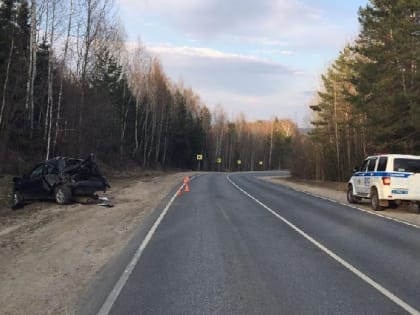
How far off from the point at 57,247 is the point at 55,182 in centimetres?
980

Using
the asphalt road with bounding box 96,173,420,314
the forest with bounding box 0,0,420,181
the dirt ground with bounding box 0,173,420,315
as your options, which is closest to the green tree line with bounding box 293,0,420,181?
the forest with bounding box 0,0,420,181

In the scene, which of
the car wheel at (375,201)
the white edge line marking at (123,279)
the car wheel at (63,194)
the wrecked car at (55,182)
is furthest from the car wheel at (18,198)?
the car wheel at (375,201)

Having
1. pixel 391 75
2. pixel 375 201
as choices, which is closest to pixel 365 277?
pixel 375 201

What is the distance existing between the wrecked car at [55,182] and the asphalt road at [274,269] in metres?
6.64

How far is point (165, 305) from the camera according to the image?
652cm

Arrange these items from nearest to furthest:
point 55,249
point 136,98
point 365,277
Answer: point 365,277 < point 55,249 < point 136,98

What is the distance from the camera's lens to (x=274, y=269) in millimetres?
8680

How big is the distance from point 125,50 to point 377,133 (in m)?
47.0

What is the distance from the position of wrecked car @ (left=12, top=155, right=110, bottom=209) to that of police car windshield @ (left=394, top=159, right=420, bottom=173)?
458 inches

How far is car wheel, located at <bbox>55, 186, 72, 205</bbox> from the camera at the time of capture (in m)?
20.6

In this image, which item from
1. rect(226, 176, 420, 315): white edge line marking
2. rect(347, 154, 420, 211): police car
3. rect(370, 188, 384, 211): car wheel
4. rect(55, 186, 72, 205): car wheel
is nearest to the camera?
rect(226, 176, 420, 315): white edge line marking

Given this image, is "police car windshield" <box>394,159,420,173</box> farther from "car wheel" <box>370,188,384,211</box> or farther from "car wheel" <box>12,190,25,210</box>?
"car wheel" <box>12,190,25,210</box>

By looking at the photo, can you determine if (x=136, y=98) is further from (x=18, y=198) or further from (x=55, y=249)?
(x=55, y=249)

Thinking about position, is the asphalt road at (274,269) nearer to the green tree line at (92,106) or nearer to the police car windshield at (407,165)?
the police car windshield at (407,165)
